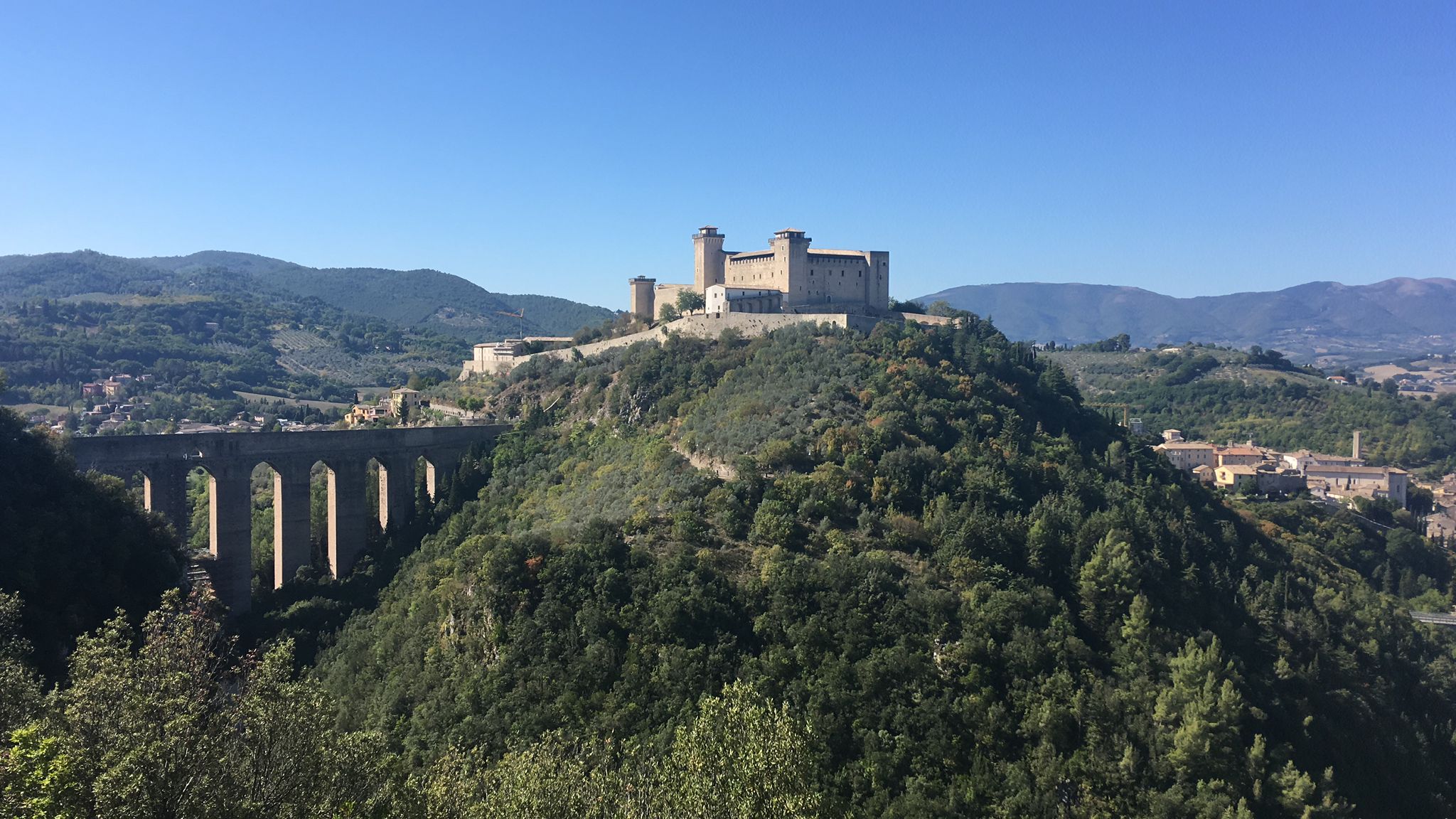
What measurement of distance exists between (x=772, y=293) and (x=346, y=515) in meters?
24.1

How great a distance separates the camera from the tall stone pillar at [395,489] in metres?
43.5

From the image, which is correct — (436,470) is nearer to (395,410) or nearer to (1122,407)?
(395,410)

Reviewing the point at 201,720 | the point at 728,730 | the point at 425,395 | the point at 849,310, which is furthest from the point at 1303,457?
the point at 201,720

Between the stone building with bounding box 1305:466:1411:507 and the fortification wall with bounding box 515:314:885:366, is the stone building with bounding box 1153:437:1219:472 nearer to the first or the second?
the stone building with bounding box 1305:466:1411:507

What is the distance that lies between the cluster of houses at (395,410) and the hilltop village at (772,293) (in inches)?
251

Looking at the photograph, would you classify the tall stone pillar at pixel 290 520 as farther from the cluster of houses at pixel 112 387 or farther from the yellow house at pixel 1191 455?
the cluster of houses at pixel 112 387

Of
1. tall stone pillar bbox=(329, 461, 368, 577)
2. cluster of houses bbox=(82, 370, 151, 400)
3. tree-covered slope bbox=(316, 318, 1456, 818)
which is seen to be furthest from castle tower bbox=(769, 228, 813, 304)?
cluster of houses bbox=(82, 370, 151, 400)

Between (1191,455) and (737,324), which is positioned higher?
(737,324)

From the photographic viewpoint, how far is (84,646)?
13.4m

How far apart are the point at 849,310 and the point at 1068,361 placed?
66.1 metres

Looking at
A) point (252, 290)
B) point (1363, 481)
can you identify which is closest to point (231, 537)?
point (1363, 481)

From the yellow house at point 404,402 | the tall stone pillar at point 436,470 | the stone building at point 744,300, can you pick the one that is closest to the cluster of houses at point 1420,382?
the stone building at point 744,300

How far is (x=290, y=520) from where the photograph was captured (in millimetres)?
38906

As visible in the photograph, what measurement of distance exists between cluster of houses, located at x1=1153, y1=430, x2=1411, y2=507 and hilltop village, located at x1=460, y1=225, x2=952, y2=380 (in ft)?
73.6
